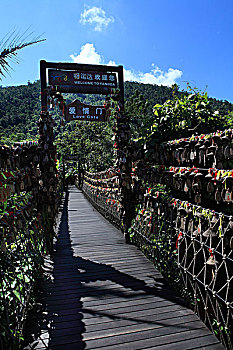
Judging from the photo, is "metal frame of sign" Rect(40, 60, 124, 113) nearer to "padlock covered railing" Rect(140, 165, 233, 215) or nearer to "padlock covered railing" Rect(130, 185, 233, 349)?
"padlock covered railing" Rect(140, 165, 233, 215)

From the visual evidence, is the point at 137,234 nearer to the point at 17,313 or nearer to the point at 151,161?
the point at 151,161

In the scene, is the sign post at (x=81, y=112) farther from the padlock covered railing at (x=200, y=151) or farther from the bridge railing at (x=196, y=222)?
the padlock covered railing at (x=200, y=151)

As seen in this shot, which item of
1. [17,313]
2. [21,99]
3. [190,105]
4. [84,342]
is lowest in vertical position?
[84,342]

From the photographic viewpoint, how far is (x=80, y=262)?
391 cm

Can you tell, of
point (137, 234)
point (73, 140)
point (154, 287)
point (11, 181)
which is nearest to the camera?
point (11, 181)

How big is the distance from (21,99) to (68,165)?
37586 millimetres

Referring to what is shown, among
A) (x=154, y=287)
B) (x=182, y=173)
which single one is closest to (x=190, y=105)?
(x=182, y=173)

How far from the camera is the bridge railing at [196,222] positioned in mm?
2150

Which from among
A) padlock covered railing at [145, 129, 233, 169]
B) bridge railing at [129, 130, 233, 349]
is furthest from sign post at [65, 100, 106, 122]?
padlock covered railing at [145, 129, 233, 169]

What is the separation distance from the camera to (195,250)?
2.54 m

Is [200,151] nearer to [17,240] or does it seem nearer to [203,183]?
[203,183]

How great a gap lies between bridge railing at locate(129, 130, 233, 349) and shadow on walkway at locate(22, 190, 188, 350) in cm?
31

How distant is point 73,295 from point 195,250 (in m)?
1.37

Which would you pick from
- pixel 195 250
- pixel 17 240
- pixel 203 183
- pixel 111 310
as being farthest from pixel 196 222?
pixel 17 240
